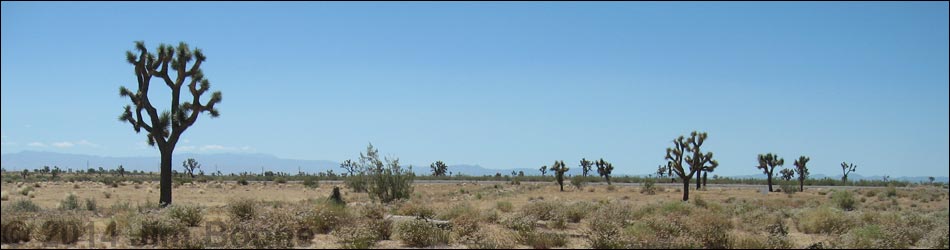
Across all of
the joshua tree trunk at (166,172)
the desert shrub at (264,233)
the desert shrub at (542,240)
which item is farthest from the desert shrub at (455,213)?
the joshua tree trunk at (166,172)

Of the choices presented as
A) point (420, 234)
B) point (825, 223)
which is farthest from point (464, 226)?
point (825, 223)

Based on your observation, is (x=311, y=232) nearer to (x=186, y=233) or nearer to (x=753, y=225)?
(x=186, y=233)

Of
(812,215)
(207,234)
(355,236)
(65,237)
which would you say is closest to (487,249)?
(355,236)

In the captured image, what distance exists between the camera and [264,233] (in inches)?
531

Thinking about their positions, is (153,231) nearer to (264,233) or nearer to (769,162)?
(264,233)

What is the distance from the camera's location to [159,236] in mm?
13633

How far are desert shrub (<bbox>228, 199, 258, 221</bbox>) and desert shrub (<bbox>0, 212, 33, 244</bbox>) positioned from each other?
453 cm

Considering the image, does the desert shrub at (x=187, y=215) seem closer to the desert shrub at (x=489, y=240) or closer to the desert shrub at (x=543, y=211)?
the desert shrub at (x=489, y=240)

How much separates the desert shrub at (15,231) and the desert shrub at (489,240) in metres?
8.43

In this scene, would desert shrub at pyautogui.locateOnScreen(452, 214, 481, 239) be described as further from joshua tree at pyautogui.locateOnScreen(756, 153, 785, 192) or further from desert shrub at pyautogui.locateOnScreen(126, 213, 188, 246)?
joshua tree at pyautogui.locateOnScreen(756, 153, 785, 192)

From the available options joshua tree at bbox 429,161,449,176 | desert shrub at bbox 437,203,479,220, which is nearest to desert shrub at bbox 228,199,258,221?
desert shrub at bbox 437,203,479,220

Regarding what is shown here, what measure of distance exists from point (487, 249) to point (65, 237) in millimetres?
8122

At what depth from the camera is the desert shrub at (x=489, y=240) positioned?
13.2 metres

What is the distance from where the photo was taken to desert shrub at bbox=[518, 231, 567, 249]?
13.8 meters
